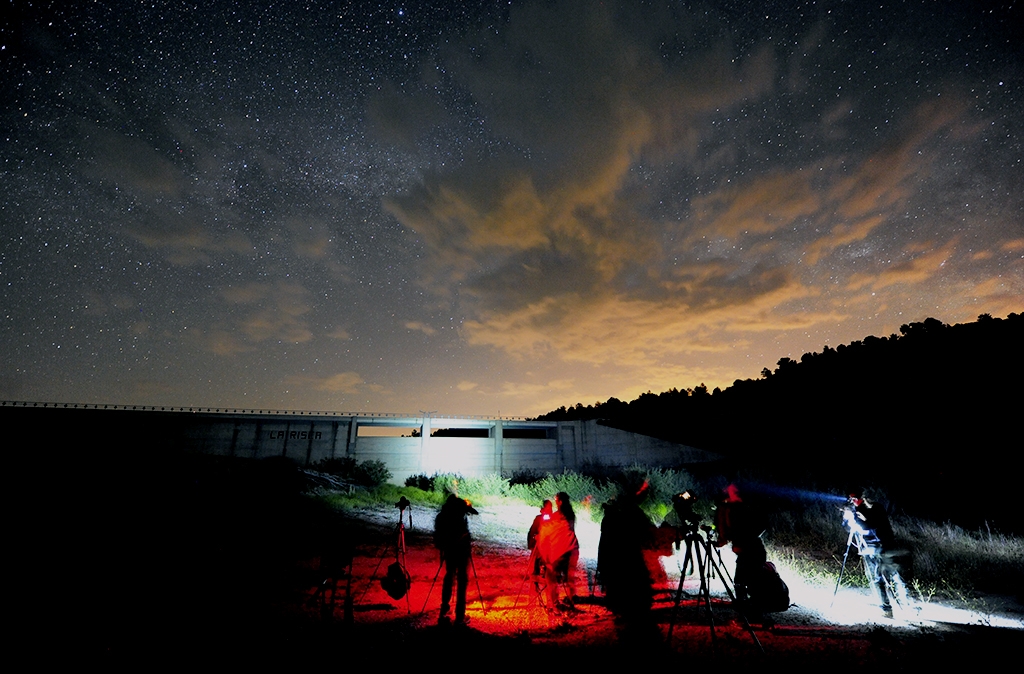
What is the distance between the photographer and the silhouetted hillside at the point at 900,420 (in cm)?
1820

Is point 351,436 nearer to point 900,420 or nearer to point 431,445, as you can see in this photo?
point 431,445

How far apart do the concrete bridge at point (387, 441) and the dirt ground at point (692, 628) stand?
27.1 metres

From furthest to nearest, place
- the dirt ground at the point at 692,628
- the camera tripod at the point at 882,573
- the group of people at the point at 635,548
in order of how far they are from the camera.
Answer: the camera tripod at the point at 882,573 < the group of people at the point at 635,548 < the dirt ground at the point at 692,628

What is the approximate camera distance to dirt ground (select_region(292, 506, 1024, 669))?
4.85 metres

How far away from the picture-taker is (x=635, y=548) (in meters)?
5.45

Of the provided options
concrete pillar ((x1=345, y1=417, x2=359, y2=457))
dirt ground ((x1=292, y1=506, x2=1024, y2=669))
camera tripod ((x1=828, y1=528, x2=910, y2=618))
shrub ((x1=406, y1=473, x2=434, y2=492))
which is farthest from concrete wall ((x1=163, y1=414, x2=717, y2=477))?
camera tripod ((x1=828, y1=528, x2=910, y2=618))

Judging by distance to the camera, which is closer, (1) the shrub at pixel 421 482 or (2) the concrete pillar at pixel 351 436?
(1) the shrub at pixel 421 482

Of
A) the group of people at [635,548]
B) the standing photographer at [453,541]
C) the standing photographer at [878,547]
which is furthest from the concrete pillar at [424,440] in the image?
the standing photographer at [878,547]

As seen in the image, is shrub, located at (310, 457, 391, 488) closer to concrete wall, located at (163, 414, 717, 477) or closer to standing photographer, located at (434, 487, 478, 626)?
concrete wall, located at (163, 414, 717, 477)

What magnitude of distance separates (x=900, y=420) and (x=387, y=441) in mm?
35793

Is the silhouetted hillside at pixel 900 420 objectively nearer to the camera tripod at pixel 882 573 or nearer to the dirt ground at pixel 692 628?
the camera tripod at pixel 882 573

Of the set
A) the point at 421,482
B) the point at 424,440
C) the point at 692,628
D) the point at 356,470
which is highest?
the point at 424,440

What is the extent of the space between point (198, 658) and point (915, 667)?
7.83 metres

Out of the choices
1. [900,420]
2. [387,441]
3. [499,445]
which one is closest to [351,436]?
A: [387,441]
